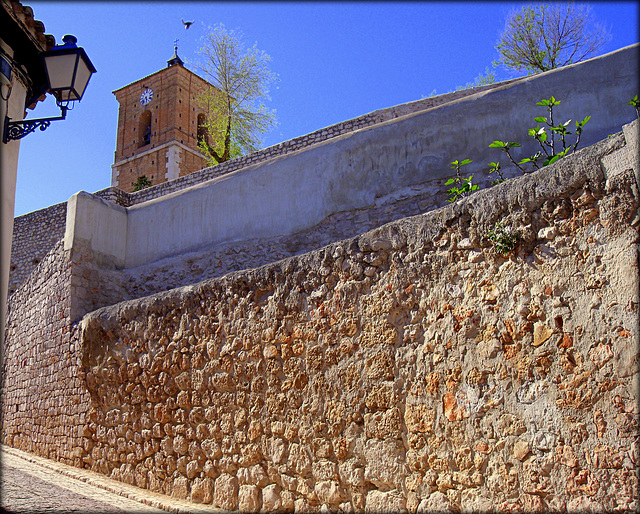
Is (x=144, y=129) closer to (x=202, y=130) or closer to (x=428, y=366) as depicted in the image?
(x=202, y=130)

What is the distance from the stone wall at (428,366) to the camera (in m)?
2.69

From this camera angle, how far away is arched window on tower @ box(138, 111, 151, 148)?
91.1ft

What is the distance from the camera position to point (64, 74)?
421cm

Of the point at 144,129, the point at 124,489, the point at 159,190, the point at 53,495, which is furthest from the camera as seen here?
the point at 144,129

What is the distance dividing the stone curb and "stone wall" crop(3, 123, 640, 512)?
0.37ft

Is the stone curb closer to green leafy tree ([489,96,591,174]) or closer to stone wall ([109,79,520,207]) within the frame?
green leafy tree ([489,96,591,174])

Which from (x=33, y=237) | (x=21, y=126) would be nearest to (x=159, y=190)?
(x=33, y=237)

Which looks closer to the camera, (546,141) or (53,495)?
(546,141)

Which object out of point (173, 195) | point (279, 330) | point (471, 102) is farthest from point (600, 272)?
point (173, 195)

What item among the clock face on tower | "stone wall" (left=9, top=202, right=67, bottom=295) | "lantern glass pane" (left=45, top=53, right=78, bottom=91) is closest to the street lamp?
"lantern glass pane" (left=45, top=53, right=78, bottom=91)

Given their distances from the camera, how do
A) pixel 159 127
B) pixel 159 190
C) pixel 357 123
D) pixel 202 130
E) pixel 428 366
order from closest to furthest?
1. pixel 428 366
2. pixel 357 123
3. pixel 159 190
4. pixel 159 127
5. pixel 202 130

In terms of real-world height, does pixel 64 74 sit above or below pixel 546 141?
above

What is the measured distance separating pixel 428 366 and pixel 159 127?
84.7 ft

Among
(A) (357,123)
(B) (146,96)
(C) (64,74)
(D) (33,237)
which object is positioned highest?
(B) (146,96)
